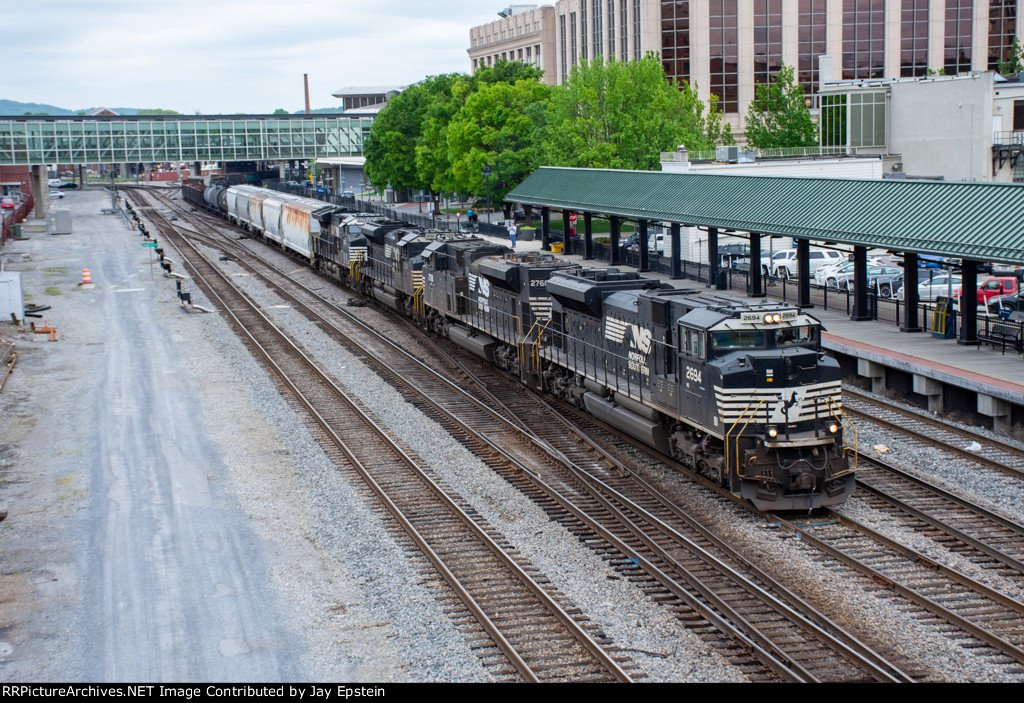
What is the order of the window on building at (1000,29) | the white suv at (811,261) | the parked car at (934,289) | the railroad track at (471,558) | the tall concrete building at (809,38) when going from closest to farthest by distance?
the railroad track at (471,558) → the parked car at (934,289) → the white suv at (811,261) → the tall concrete building at (809,38) → the window on building at (1000,29)

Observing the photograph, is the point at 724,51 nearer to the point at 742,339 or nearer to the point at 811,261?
the point at 811,261

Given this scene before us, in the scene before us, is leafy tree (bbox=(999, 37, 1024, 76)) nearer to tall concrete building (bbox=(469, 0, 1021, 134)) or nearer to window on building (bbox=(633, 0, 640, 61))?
tall concrete building (bbox=(469, 0, 1021, 134))

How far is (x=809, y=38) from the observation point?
98438 millimetres

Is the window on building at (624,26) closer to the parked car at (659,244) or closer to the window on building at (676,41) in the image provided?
the window on building at (676,41)

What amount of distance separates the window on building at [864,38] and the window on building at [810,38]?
98.2 inches

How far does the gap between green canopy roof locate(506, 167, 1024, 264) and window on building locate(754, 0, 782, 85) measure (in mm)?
56233

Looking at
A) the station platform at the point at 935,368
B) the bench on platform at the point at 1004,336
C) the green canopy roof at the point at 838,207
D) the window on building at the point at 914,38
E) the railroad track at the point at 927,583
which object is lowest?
the railroad track at the point at 927,583

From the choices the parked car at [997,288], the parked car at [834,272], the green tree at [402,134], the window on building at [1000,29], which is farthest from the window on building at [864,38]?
the parked car at [997,288]

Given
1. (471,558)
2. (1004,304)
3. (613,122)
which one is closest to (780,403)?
(471,558)

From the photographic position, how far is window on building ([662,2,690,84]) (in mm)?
98188

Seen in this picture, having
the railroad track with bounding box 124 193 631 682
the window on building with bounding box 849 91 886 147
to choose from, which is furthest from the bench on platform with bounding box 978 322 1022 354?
the window on building with bounding box 849 91 886 147

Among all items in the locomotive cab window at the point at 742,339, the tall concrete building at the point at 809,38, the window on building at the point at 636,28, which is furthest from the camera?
the window on building at the point at 636,28

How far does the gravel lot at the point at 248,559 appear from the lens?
40.1 feet

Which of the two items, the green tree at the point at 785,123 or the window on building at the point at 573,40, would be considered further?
the window on building at the point at 573,40
